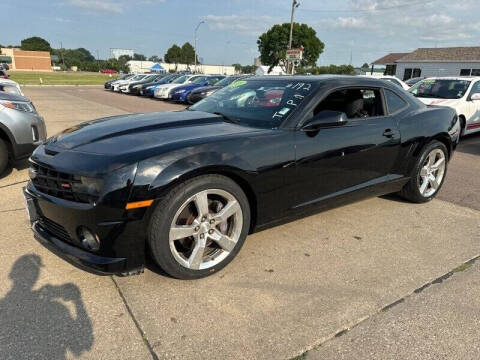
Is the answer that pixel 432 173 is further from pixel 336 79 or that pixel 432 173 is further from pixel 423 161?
pixel 336 79

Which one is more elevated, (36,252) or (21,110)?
(21,110)

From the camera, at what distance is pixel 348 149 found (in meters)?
3.45

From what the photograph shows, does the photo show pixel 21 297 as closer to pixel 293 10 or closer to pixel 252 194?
pixel 252 194

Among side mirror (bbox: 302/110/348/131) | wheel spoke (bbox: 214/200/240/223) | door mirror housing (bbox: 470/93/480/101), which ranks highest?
door mirror housing (bbox: 470/93/480/101)

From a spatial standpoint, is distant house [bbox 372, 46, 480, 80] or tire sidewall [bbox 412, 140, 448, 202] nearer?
tire sidewall [bbox 412, 140, 448, 202]

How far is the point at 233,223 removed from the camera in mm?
2881

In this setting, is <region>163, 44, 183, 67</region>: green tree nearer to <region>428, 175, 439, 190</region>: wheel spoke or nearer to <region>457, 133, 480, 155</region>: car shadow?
<region>457, 133, 480, 155</region>: car shadow

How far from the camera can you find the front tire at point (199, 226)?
2.48 meters

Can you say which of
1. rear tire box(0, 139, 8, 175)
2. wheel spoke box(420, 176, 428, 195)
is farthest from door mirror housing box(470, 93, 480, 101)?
rear tire box(0, 139, 8, 175)

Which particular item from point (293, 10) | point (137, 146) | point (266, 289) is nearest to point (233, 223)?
point (266, 289)

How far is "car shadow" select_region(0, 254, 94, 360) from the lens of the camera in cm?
205

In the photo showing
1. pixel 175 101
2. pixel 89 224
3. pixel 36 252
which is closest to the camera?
pixel 89 224

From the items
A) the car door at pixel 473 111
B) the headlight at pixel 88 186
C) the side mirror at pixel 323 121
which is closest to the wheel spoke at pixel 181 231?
the headlight at pixel 88 186

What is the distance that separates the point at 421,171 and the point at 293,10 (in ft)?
105
